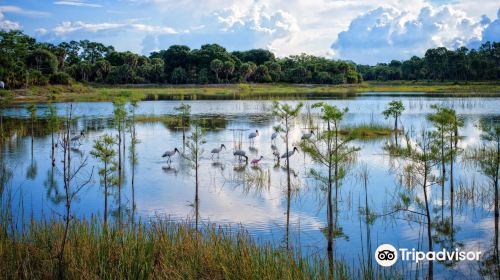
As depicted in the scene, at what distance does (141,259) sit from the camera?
7777mm

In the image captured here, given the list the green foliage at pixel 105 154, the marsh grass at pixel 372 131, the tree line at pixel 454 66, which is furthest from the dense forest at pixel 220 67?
the green foliage at pixel 105 154

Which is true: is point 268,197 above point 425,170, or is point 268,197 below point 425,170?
below

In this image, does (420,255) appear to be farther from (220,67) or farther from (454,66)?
(454,66)

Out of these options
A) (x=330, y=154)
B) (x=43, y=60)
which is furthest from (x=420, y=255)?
(x=43, y=60)

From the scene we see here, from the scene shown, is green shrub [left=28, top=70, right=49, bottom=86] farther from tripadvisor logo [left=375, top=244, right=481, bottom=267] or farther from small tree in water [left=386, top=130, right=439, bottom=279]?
tripadvisor logo [left=375, top=244, right=481, bottom=267]

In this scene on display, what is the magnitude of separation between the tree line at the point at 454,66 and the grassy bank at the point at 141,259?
310 ft

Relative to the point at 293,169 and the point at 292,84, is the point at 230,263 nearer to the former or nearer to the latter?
the point at 293,169

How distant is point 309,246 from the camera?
11383 mm

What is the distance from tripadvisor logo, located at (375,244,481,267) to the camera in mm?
10141

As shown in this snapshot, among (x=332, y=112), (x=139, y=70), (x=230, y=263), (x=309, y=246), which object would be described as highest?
(x=139, y=70)

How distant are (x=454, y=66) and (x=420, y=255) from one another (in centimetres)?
9411

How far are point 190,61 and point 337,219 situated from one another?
97.8 m

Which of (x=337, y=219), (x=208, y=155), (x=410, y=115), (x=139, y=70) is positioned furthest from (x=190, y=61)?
(x=337, y=219)

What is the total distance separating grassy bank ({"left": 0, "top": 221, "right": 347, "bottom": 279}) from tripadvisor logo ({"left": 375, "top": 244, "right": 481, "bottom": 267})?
8.28 ft
